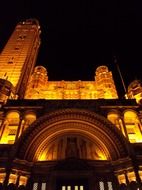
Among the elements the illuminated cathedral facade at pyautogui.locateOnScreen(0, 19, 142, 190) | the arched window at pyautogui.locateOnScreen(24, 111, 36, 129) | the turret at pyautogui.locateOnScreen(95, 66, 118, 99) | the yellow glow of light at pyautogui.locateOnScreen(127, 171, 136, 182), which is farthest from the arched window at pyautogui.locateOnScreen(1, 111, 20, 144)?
the turret at pyautogui.locateOnScreen(95, 66, 118, 99)

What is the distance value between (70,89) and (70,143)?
16129 millimetres

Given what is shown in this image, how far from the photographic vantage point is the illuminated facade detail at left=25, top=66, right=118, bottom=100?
3778 centimetres

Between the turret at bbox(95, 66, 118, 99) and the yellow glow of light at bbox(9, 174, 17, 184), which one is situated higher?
the turret at bbox(95, 66, 118, 99)

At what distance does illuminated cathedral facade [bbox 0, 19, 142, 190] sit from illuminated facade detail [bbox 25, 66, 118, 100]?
15.9 ft

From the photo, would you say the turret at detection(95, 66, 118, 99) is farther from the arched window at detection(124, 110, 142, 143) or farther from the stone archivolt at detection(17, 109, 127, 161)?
the stone archivolt at detection(17, 109, 127, 161)

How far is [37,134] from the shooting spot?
23.7 meters

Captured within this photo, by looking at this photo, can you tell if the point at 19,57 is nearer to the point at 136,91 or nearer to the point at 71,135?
the point at 136,91

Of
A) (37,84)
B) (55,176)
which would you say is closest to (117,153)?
(55,176)

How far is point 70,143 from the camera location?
24.7m

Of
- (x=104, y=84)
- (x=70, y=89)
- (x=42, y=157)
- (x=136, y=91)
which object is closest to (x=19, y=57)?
(x=70, y=89)

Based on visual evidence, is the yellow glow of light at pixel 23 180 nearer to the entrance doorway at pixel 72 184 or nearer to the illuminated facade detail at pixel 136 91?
the entrance doorway at pixel 72 184

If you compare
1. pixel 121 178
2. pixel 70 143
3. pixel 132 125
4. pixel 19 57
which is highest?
pixel 19 57

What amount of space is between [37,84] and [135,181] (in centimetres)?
2331

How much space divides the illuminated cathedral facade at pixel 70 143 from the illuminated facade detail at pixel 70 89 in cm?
485
